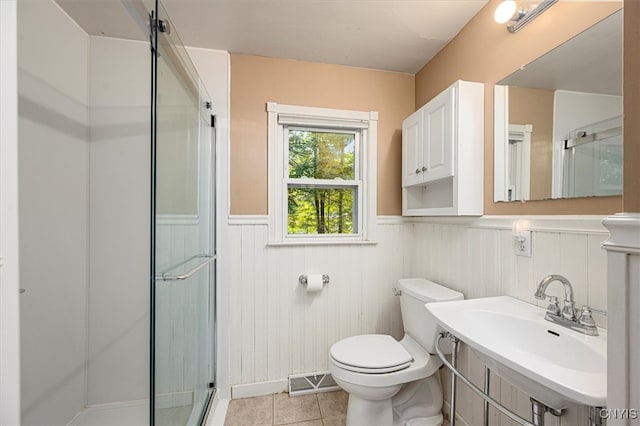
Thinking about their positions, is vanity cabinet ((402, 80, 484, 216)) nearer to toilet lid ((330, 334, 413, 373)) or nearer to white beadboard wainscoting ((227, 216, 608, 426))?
white beadboard wainscoting ((227, 216, 608, 426))

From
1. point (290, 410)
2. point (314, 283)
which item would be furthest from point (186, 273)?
point (290, 410)

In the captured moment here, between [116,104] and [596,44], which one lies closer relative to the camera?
[596,44]

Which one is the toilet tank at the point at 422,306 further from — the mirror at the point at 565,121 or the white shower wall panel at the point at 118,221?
the white shower wall panel at the point at 118,221

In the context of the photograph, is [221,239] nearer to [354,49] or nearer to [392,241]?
[392,241]

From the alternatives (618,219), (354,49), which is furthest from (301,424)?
(354,49)

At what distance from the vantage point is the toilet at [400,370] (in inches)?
52.9

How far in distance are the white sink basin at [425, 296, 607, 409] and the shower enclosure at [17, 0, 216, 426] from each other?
3.69 ft

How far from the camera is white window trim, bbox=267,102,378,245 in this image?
1862mm

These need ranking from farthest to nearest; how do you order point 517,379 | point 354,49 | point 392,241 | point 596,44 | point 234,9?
point 392,241
point 354,49
point 234,9
point 596,44
point 517,379

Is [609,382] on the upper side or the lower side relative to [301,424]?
upper

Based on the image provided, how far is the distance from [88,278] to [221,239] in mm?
758

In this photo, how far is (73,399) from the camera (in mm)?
1481

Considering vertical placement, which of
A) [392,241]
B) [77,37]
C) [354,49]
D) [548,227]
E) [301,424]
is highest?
[354,49]

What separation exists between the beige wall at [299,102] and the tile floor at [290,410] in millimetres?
1231
